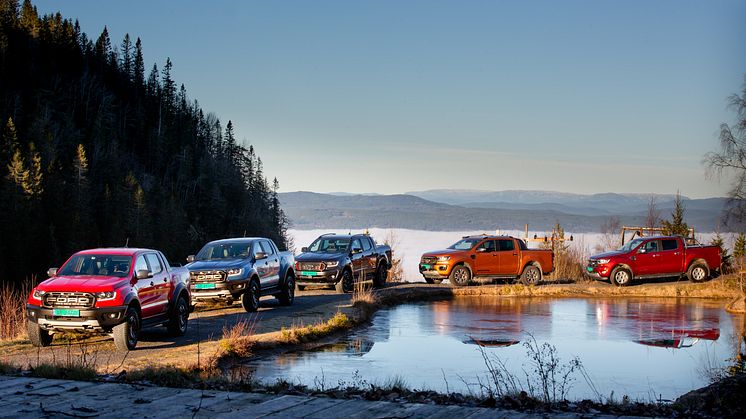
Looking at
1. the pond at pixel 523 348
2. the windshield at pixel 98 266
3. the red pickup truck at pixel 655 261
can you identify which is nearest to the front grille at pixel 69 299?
the windshield at pixel 98 266

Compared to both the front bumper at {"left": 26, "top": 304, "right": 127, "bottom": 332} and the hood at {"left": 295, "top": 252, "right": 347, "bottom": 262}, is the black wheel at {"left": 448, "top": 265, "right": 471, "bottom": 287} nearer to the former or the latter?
the hood at {"left": 295, "top": 252, "right": 347, "bottom": 262}

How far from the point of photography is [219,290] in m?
22.9

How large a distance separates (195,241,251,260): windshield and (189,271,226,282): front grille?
1123mm

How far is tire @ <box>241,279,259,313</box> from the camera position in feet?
76.8

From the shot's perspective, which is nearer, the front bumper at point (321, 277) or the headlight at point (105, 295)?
the headlight at point (105, 295)

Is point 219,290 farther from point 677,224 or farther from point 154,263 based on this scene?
point 677,224

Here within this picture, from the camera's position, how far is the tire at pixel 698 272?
3647cm

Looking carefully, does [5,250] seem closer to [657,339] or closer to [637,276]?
[637,276]

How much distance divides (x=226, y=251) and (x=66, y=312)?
857cm

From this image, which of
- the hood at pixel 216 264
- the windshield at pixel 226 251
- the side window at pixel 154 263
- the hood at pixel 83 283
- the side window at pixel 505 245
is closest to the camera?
the hood at pixel 83 283

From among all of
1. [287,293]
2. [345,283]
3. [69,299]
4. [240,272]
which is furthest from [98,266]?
[345,283]

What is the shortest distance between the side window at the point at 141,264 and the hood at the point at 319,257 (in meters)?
13.1

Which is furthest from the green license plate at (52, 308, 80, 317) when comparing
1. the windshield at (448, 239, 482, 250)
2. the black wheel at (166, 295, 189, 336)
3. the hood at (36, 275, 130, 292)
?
the windshield at (448, 239, 482, 250)

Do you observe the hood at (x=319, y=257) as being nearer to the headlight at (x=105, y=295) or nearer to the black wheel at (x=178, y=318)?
the black wheel at (x=178, y=318)
